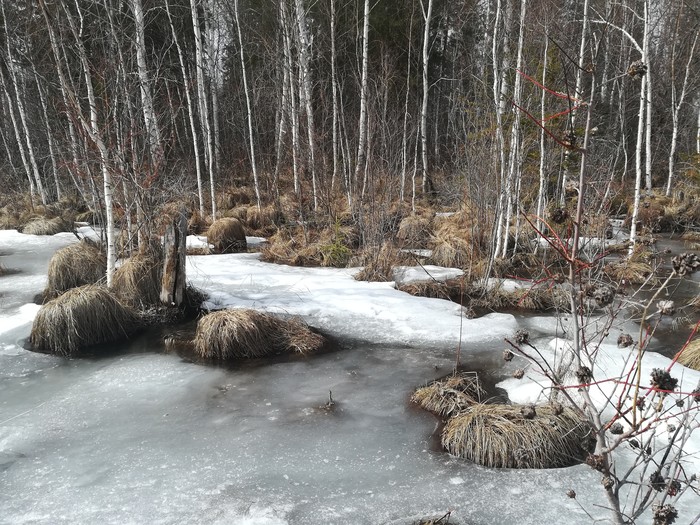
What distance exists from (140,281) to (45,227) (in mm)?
9263

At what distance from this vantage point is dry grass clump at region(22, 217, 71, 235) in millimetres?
14047

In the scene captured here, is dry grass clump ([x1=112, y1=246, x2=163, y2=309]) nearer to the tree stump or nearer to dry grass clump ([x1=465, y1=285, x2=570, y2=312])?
the tree stump

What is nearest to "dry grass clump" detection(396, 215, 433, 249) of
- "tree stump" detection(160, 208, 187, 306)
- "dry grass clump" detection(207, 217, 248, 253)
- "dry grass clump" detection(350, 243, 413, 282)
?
"dry grass clump" detection(350, 243, 413, 282)

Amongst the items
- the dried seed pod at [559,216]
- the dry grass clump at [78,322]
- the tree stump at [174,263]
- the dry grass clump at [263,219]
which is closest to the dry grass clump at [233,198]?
the dry grass clump at [263,219]

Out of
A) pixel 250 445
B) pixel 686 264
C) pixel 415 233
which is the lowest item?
pixel 250 445

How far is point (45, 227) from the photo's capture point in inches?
555

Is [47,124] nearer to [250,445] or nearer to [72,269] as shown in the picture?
[72,269]

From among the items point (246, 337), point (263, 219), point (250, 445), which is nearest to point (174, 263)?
point (246, 337)

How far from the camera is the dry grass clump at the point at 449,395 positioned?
4.37 meters

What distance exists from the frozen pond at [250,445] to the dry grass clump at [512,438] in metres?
0.12

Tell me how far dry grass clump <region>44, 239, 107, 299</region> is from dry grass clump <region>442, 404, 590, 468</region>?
19.0 feet

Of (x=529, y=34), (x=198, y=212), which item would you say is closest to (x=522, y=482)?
(x=529, y=34)

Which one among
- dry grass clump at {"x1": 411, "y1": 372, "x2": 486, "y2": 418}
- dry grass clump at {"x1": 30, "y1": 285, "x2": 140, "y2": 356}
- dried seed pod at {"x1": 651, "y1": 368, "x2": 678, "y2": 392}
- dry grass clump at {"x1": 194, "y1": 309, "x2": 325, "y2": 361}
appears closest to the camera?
dried seed pod at {"x1": 651, "y1": 368, "x2": 678, "y2": 392}

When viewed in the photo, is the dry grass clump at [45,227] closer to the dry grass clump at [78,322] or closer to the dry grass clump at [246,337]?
the dry grass clump at [78,322]
